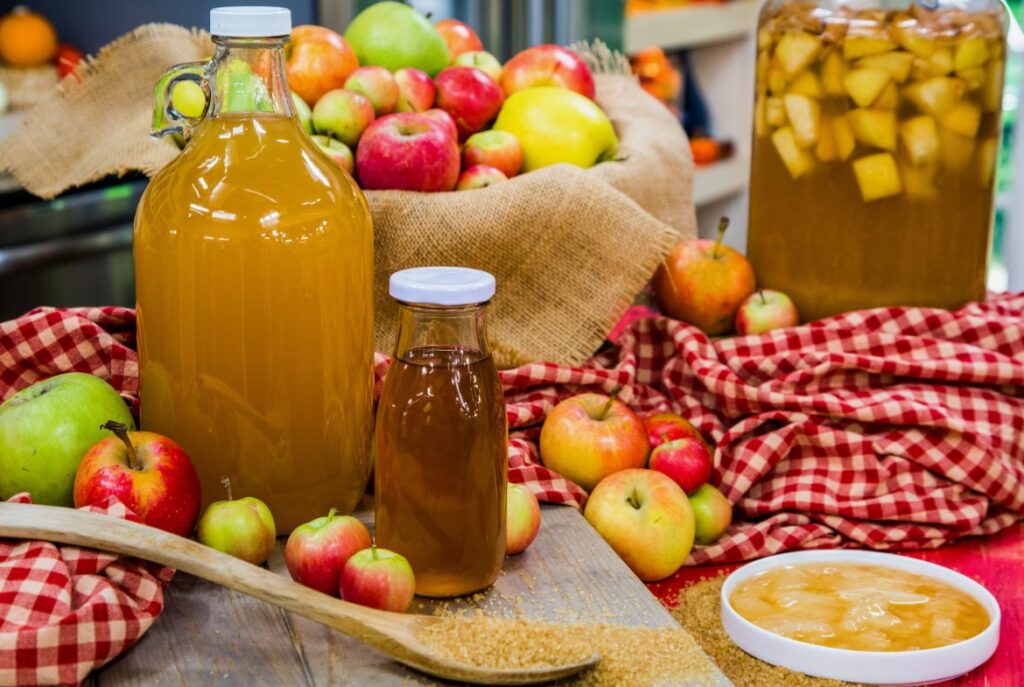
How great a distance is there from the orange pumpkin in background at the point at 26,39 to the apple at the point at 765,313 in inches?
47.9

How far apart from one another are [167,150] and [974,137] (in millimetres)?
845

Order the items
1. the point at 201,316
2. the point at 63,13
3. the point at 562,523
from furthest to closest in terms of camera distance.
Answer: the point at 63,13 < the point at 562,523 < the point at 201,316

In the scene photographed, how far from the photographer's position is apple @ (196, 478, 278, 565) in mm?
889

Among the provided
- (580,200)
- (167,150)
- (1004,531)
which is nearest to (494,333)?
(580,200)

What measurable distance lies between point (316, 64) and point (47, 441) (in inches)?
24.8

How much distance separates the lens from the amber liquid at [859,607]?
0.94 meters

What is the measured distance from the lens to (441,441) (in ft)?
2.83

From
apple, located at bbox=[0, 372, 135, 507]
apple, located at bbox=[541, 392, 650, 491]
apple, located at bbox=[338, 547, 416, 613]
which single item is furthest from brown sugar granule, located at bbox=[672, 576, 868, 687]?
apple, located at bbox=[0, 372, 135, 507]

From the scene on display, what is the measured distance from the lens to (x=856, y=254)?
1334 millimetres

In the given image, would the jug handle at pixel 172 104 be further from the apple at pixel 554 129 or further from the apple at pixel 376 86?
the apple at pixel 554 129

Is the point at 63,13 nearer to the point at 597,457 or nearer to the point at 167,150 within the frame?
the point at 167,150

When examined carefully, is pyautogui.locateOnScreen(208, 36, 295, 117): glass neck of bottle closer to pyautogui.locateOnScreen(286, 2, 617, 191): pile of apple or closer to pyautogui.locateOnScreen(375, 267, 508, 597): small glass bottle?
pyautogui.locateOnScreen(375, 267, 508, 597): small glass bottle

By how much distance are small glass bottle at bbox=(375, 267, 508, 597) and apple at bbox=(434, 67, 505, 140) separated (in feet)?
2.07

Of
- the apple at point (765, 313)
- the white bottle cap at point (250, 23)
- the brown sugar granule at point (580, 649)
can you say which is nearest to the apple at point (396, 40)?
the apple at point (765, 313)
